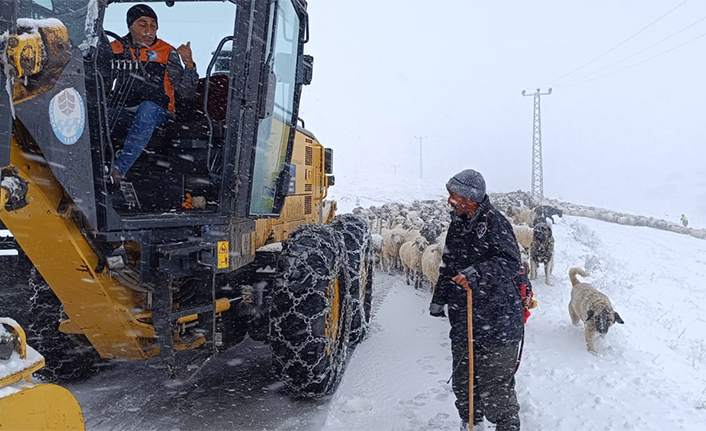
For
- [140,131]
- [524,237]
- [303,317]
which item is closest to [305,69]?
[140,131]

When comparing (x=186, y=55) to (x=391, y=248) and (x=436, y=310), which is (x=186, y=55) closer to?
(x=436, y=310)

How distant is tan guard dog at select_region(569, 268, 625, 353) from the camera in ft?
18.4

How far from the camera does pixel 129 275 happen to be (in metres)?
3.24

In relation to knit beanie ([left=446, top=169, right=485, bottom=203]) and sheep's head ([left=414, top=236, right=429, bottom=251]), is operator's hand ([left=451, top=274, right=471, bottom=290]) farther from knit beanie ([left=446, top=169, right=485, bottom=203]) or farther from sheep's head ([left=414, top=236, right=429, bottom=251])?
sheep's head ([left=414, top=236, right=429, bottom=251])

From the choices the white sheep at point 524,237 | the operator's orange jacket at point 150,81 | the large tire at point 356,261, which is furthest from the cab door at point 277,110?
the white sheep at point 524,237

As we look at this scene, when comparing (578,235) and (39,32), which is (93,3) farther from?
(578,235)

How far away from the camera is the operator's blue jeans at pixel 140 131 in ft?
12.0

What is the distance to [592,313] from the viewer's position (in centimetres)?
574

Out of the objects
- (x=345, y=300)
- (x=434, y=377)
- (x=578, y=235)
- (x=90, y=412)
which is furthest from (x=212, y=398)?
(x=578, y=235)

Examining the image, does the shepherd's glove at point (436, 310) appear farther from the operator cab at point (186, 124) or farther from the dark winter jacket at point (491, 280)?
the operator cab at point (186, 124)

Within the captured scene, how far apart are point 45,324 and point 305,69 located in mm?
3136

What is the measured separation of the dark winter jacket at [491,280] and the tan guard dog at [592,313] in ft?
8.62

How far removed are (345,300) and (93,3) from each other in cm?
321

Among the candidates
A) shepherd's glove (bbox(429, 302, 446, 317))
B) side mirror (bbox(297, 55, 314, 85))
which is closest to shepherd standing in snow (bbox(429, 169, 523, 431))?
shepherd's glove (bbox(429, 302, 446, 317))
